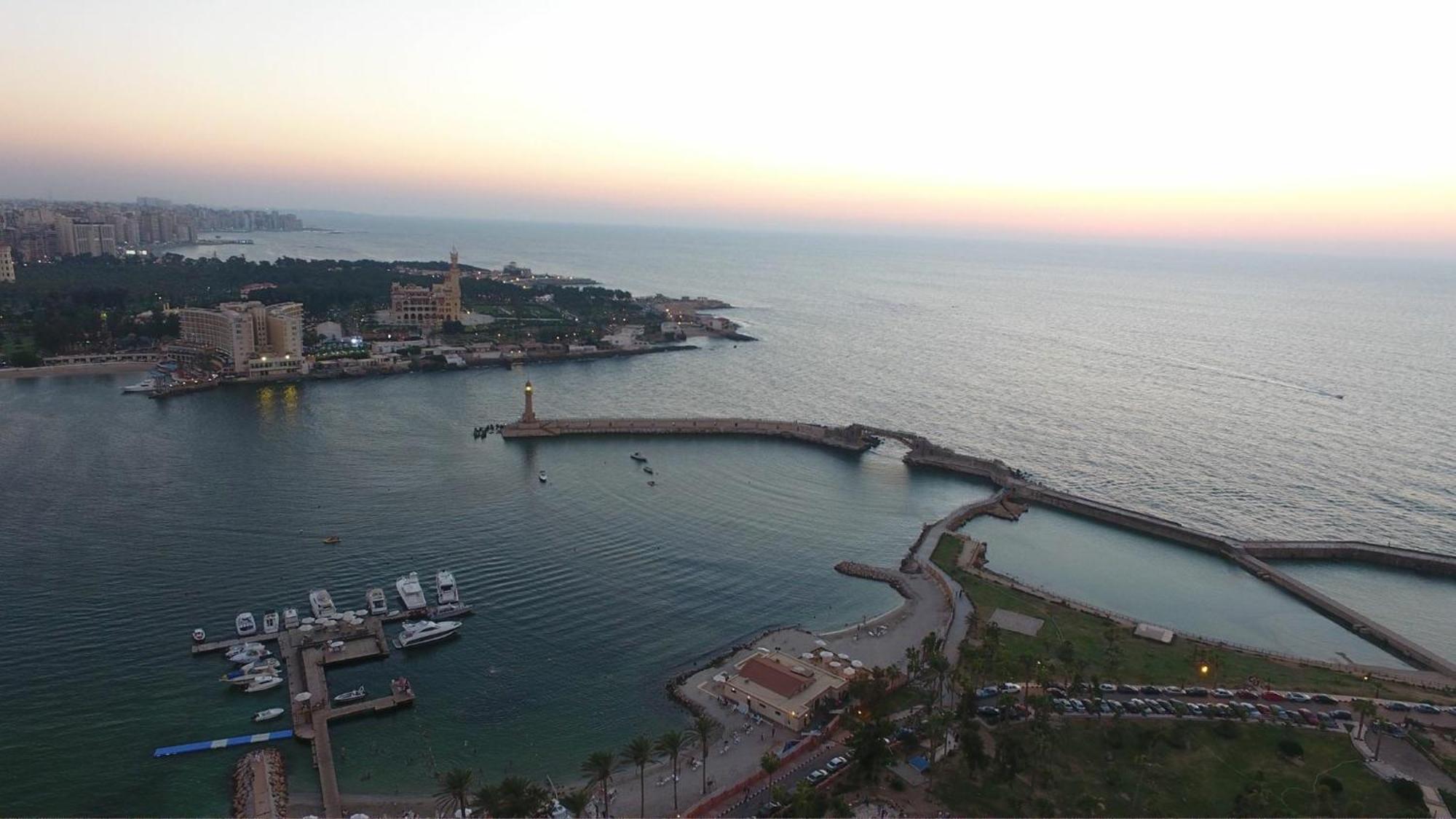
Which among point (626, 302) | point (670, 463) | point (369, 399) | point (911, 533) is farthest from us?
point (626, 302)

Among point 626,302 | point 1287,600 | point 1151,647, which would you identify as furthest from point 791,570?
point 626,302

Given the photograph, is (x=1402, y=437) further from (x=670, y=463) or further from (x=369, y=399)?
(x=369, y=399)

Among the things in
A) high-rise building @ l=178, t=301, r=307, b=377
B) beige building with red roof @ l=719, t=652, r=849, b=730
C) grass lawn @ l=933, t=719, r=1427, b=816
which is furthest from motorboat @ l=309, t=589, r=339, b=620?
high-rise building @ l=178, t=301, r=307, b=377

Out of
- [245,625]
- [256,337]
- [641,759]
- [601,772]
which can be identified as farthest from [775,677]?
[256,337]

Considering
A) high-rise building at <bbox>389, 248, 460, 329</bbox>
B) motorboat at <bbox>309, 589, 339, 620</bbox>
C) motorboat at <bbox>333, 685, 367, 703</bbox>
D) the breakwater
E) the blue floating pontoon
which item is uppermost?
high-rise building at <bbox>389, 248, 460, 329</bbox>

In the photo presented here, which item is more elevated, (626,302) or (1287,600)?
(626,302)

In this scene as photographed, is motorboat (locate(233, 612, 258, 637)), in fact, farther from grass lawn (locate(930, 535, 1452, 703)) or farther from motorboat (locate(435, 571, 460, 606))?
grass lawn (locate(930, 535, 1452, 703))

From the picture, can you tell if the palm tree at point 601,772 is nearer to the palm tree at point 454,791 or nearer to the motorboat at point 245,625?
the palm tree at point 454,791
